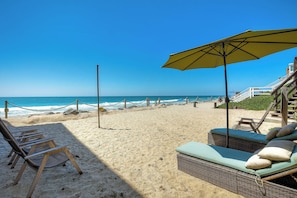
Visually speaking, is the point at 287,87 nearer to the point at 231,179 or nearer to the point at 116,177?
the point at 231,179

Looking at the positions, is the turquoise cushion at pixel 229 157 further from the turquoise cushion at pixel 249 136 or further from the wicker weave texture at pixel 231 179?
the turquoise cushion at pixel 249 136

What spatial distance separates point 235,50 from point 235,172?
89.2 inches

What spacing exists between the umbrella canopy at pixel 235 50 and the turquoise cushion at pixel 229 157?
795 mm

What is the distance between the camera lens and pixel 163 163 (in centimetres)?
306

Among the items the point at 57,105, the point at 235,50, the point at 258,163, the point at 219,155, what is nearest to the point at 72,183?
the point at 219,155

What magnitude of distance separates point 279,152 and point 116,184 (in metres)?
2.15

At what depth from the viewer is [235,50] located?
10.2 ft

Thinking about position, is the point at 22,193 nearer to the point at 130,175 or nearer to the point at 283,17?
the point at 130,175

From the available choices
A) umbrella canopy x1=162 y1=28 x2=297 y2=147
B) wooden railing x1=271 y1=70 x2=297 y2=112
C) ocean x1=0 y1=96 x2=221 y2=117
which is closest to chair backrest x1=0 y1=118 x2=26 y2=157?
umbrella canopy x1=162 y1=28 x2=297 y2=147

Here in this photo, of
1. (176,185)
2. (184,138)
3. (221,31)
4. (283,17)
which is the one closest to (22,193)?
(176,185)

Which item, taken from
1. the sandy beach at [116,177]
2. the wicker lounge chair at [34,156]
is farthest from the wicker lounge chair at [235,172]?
the wicker lounge chair at [34,156]

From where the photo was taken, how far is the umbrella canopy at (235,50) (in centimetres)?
225

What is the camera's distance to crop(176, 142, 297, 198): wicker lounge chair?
169cm

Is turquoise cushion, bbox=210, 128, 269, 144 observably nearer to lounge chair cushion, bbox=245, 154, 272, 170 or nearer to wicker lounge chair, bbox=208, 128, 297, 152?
wicker lounge chair, bbox=208, 128, 297, 152
